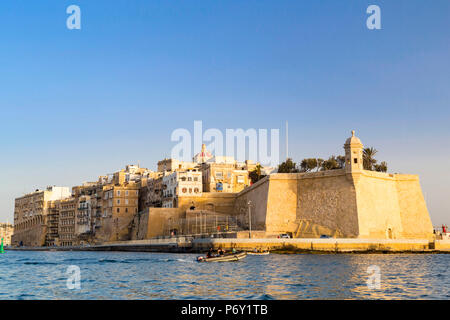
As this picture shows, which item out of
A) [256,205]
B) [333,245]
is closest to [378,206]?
[333,245]

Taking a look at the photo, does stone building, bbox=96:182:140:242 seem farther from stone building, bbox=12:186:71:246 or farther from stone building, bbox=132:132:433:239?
stone building, bbox=132:132:433:239

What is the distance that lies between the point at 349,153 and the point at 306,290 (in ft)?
129

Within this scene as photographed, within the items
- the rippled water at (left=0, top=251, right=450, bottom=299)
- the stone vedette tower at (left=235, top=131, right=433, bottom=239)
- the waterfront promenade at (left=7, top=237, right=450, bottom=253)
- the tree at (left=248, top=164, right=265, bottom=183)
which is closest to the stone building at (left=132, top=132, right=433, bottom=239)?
the stone vedette tower at (left=235, top=131, right=433, bottom=239)

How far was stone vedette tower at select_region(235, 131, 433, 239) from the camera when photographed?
59.0 m

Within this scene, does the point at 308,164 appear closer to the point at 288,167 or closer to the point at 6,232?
the point at 288,167

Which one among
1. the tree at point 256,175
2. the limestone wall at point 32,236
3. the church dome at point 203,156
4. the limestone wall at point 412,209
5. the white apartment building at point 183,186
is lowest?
the limestone wall at point 32,236

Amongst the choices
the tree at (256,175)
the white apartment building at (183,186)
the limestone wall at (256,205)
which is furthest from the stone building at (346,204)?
the tree at (256,175)

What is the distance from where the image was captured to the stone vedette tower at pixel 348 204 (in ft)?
194

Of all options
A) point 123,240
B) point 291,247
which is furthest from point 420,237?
point 123,240

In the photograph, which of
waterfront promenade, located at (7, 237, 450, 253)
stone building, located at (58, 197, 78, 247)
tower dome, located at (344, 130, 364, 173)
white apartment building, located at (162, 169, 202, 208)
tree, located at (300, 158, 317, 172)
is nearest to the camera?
waterfront promenade, located at (7, 237, 450, 253)

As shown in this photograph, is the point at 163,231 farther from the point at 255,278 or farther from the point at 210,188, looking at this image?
the point at 255,278

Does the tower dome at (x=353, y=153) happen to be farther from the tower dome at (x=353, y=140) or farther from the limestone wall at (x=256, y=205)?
the limestone wall at (x=256, y=205)

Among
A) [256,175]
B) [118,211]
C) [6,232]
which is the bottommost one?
[6,232]

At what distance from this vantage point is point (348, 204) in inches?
2336
